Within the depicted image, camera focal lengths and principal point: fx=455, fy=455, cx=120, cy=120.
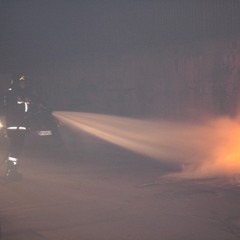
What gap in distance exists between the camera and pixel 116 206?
6258mm

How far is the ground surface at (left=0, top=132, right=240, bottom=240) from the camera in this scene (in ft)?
16.6

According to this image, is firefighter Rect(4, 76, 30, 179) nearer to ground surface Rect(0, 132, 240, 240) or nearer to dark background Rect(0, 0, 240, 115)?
ground surface Rect(0, 132, 240, 240)

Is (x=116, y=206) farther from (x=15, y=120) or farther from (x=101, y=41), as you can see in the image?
(x=101, y=41)

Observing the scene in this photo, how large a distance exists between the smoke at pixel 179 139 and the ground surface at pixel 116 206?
1.17 metres

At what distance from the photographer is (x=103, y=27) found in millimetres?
15664

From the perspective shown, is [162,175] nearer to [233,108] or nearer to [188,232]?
[233,108]

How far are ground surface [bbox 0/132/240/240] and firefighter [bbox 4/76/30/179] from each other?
1.05 ft

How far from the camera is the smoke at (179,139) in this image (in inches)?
388

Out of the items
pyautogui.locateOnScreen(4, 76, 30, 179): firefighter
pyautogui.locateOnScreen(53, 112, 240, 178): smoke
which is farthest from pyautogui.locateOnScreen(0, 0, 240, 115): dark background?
pyautogui.locateOnScreen(4, 76, 30, 179): firefighter

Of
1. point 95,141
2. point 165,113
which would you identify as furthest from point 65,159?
point 165,113

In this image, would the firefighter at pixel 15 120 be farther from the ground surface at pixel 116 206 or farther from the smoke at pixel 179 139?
the smoke at pixel 179 139

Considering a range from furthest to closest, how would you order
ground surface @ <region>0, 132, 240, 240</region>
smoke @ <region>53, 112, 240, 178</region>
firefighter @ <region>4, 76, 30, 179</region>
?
1. smoke @ <region>53, 112, 240, 178</region>
2. firefighter @ <region>4, 76, 30, 179</region>
3. ground surface @ <region>0, 132, 240, 240</region>

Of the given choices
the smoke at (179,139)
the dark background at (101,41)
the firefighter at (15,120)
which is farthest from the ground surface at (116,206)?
the dark background at (101,41)

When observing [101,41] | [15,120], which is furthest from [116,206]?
[101,41]
